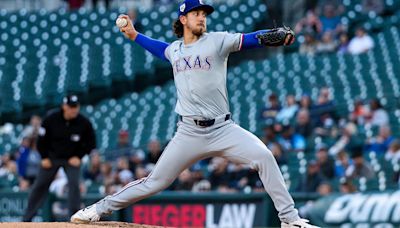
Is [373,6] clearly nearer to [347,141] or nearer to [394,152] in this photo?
[347,141]

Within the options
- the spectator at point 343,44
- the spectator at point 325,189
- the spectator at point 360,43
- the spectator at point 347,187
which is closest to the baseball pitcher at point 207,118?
the spectator at point 347,187

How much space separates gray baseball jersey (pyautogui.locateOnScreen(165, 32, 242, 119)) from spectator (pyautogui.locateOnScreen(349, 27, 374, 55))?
10244 mm

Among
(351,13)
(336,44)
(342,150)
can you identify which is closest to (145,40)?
(342,150)

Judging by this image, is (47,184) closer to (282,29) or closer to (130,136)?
(282,29)

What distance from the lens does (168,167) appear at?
7094mm

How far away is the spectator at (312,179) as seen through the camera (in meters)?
12.5

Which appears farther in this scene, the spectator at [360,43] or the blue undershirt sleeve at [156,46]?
the spectator at [360,43]

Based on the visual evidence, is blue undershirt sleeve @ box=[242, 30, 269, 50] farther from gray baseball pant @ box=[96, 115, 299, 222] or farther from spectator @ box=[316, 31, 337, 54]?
spectator @ box=[316, 31, 337, 54]

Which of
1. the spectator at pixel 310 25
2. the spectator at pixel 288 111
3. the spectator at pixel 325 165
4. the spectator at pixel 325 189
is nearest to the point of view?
the spectator at pixel 325 189

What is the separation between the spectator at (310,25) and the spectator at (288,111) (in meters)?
3.39

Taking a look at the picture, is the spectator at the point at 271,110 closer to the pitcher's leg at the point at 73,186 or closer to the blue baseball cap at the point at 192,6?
the pitcher's leg at the point at 73,186

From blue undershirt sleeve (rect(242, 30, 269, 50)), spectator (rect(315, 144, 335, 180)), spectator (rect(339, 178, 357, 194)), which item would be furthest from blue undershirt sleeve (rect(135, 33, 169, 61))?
spectator (rect(315, 144, 335, 180))

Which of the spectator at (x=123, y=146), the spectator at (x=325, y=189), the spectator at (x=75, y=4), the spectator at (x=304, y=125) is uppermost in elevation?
the spectator at (x=75, y=4)

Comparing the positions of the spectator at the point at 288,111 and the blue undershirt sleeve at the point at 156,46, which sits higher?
the blue undershirt sleeve at the point at 156,46
